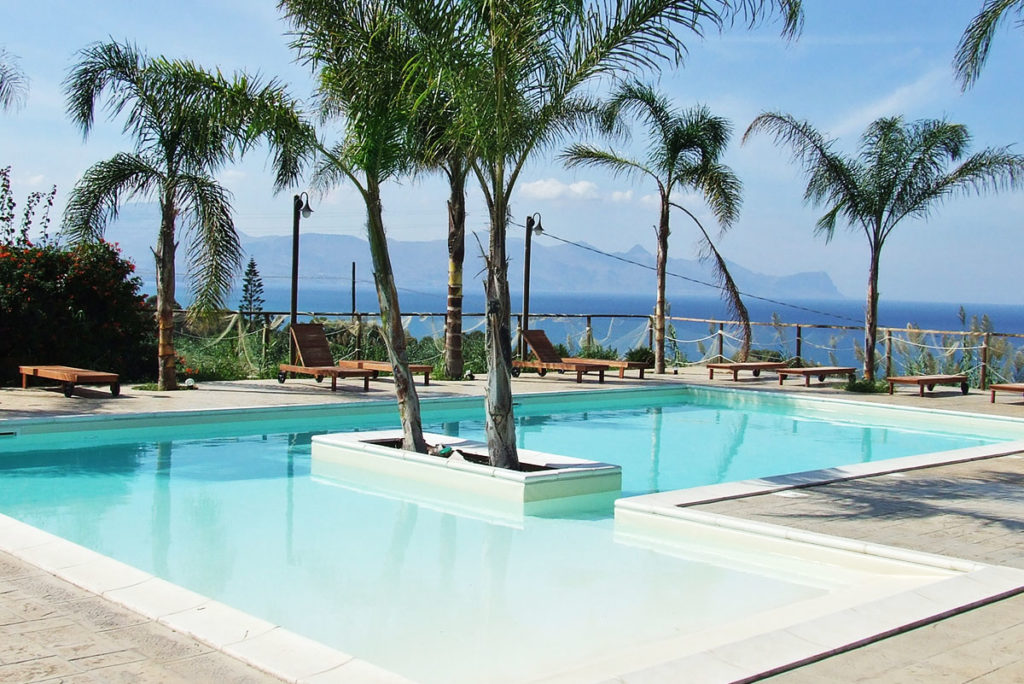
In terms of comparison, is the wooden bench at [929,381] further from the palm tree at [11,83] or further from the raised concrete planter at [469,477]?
the palm tree at [11,83]

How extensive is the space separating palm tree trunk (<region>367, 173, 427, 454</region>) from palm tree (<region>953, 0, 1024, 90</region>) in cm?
545

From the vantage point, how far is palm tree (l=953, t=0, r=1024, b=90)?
365 inches

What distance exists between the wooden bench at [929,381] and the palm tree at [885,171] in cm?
119

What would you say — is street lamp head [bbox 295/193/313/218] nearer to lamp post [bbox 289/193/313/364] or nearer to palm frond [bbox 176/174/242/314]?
lamp post [bbox 289/193/313/364]

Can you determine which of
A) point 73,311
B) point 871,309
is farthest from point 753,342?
point 73,311

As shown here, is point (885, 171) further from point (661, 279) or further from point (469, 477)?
point (469, 477)

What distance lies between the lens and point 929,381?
15.6 meters

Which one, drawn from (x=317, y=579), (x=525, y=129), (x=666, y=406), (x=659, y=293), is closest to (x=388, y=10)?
(x=525, y=129)

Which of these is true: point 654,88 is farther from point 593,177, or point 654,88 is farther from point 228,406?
point 228,406

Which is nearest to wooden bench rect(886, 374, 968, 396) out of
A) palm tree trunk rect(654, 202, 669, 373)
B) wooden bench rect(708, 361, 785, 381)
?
wooden bench rect(708, 361, 785, 381)

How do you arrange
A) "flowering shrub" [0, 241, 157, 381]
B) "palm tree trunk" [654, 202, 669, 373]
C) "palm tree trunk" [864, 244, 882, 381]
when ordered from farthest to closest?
1. "palm tree trunk" [654, 202, 669, 373]
2. "palm tree trunk" [864, 244, 882, 381]
3. "flowering shrub" [0, 241, 157, 381]

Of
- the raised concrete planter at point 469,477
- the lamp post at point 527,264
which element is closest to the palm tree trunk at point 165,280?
the raised concrete planter at point 469,477

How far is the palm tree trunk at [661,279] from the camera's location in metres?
18.0

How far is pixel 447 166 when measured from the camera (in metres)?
14.6
